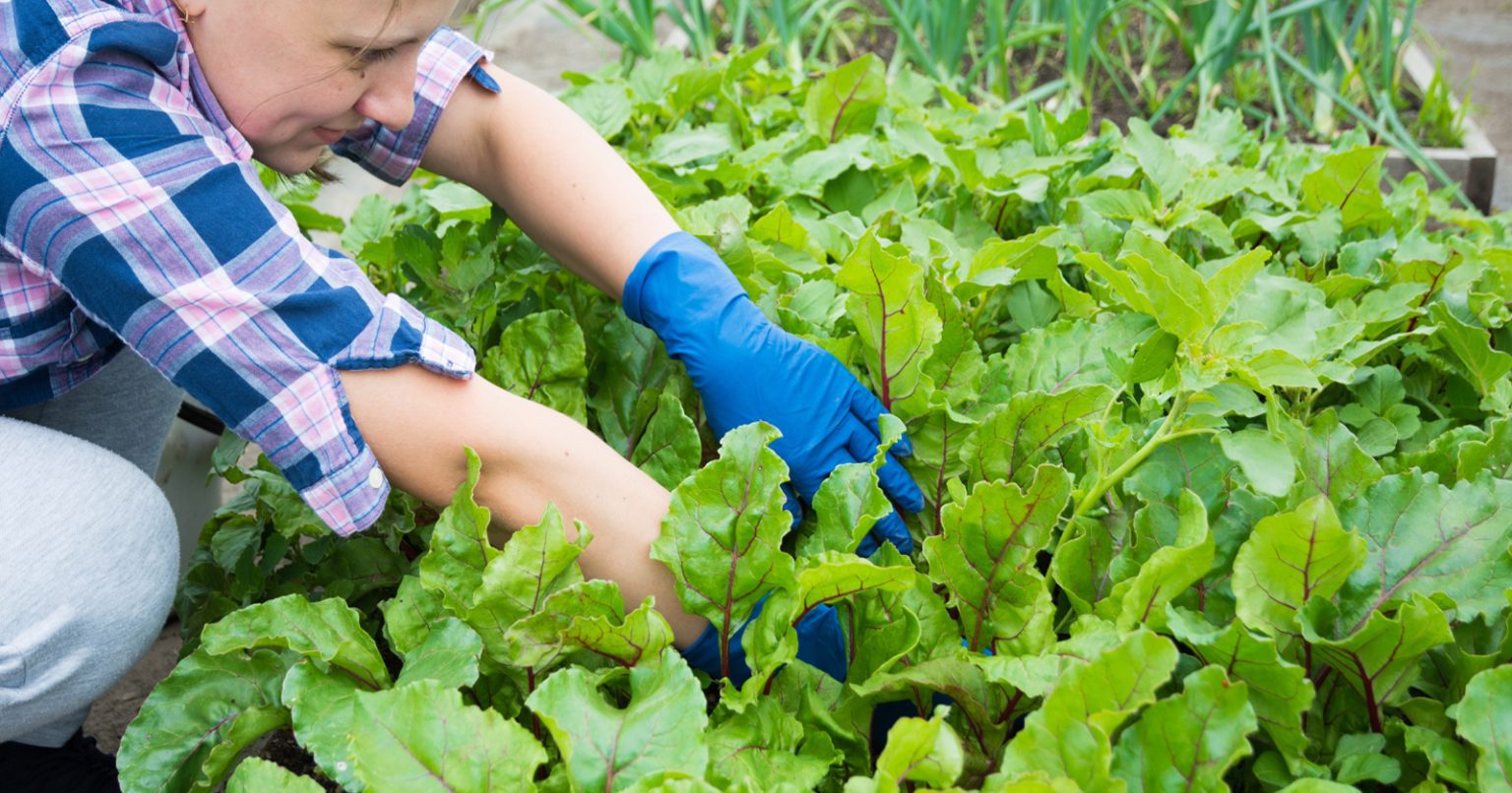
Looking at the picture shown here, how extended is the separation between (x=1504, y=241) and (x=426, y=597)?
1.53 meters

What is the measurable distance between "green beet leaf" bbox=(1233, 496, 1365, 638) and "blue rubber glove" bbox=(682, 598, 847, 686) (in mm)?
351

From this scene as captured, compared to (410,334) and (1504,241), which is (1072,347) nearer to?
(410,334)

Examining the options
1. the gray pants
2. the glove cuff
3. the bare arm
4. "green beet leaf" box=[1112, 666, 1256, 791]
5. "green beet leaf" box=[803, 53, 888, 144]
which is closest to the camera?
"green beet leaf" box=[1112, 666, 1256, 791]

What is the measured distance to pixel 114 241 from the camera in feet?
3.43

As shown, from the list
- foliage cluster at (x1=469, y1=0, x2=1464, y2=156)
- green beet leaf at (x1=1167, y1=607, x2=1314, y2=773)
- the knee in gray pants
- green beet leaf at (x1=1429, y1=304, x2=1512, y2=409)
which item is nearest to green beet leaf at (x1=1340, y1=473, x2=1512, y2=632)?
green beet leaf at (x1=1167, y1=607, x2=1314, y2=773)

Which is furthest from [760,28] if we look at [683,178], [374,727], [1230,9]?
[374,727]

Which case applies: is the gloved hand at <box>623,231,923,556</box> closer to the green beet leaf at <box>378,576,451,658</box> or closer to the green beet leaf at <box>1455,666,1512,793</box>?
the green beet leaf at <box>378,576,451,658</box>

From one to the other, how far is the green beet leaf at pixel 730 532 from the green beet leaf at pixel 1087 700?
11.0 inches

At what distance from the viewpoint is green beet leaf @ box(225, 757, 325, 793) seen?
0.95m

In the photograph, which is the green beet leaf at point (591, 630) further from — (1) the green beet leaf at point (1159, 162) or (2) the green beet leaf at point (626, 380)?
(1) the green beet leaf at point (1159, 162)

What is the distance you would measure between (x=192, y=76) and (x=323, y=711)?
1.94ft

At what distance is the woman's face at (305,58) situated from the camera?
3.66 ft

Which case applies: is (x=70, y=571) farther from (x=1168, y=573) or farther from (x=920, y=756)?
(x=1168, y=573)

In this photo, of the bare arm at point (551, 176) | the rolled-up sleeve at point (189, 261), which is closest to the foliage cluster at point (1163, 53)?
the bare arm at point (551, 176)
